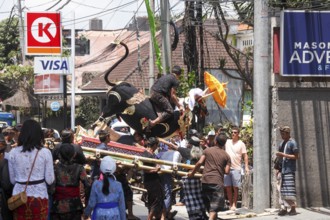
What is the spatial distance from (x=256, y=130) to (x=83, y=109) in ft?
105

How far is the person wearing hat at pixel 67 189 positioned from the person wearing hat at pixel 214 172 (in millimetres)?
2937

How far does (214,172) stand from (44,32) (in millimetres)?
21071

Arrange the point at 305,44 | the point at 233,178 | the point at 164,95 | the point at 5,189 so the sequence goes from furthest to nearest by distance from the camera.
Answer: the point at 233,178 → the point at 305,44 → the point at 164,95 → the point at 5,189

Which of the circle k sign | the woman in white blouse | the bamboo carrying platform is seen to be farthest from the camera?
the circle k sign

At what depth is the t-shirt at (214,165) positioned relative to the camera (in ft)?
44.9

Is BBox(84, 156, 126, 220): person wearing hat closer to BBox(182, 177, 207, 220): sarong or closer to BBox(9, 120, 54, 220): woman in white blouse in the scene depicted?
BBox(9, 120, 54, 220): woman in white blouse

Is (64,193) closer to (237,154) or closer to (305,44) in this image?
(305,44)

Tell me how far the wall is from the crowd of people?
0.74 metres

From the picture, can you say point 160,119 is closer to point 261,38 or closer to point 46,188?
point 261,38

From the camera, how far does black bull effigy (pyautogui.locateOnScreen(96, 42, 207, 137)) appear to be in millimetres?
14633

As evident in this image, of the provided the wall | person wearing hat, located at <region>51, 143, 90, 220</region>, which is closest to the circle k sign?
the wall

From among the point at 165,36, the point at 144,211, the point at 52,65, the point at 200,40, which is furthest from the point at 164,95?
the point at 52,65

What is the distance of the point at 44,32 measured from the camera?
33.6 meters

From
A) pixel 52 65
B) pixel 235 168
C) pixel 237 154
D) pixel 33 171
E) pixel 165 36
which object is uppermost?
pixel 52 65
